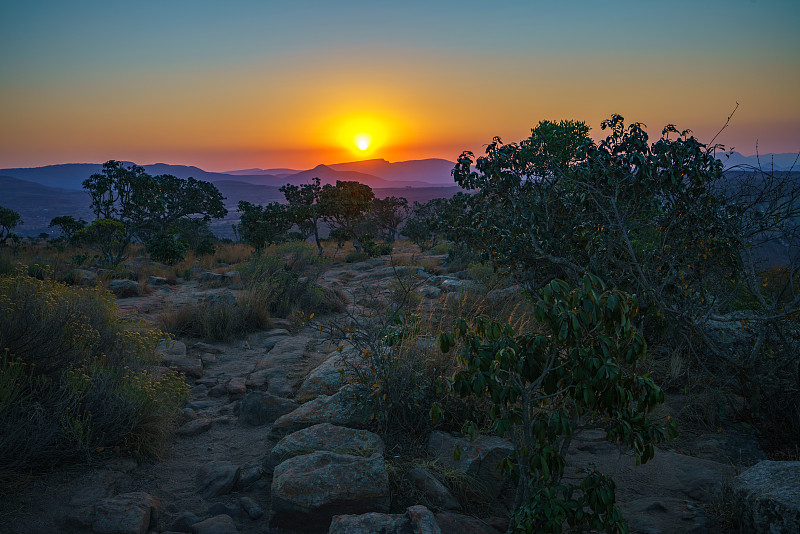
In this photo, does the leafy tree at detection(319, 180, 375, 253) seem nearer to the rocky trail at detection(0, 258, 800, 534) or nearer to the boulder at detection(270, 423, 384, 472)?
the rocky trail at detection(0, 258, 800, 534)

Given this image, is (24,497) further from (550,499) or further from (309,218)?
(309,218)

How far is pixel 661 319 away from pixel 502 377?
3.98 m

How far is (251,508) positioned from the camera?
3156 mm

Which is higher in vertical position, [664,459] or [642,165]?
[642,165]

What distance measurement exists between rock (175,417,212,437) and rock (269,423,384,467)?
3.90ft

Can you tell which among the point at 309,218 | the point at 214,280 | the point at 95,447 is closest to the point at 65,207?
the point at 309,218

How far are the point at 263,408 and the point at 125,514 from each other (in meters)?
1.89

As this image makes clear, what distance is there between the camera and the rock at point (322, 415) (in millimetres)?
4039

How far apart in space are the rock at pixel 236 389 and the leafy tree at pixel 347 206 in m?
14.7

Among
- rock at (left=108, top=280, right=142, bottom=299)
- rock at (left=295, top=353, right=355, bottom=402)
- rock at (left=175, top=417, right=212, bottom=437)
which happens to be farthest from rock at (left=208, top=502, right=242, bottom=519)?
rock at (left=108, top=280, right=142, bottom=299)

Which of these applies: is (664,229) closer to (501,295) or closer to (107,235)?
(501,295)

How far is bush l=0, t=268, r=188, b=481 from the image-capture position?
3.17 metres

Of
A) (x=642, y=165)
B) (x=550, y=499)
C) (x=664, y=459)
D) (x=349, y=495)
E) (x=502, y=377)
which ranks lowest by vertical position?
(x=664, y=459)

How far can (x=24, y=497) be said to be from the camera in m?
2.88
